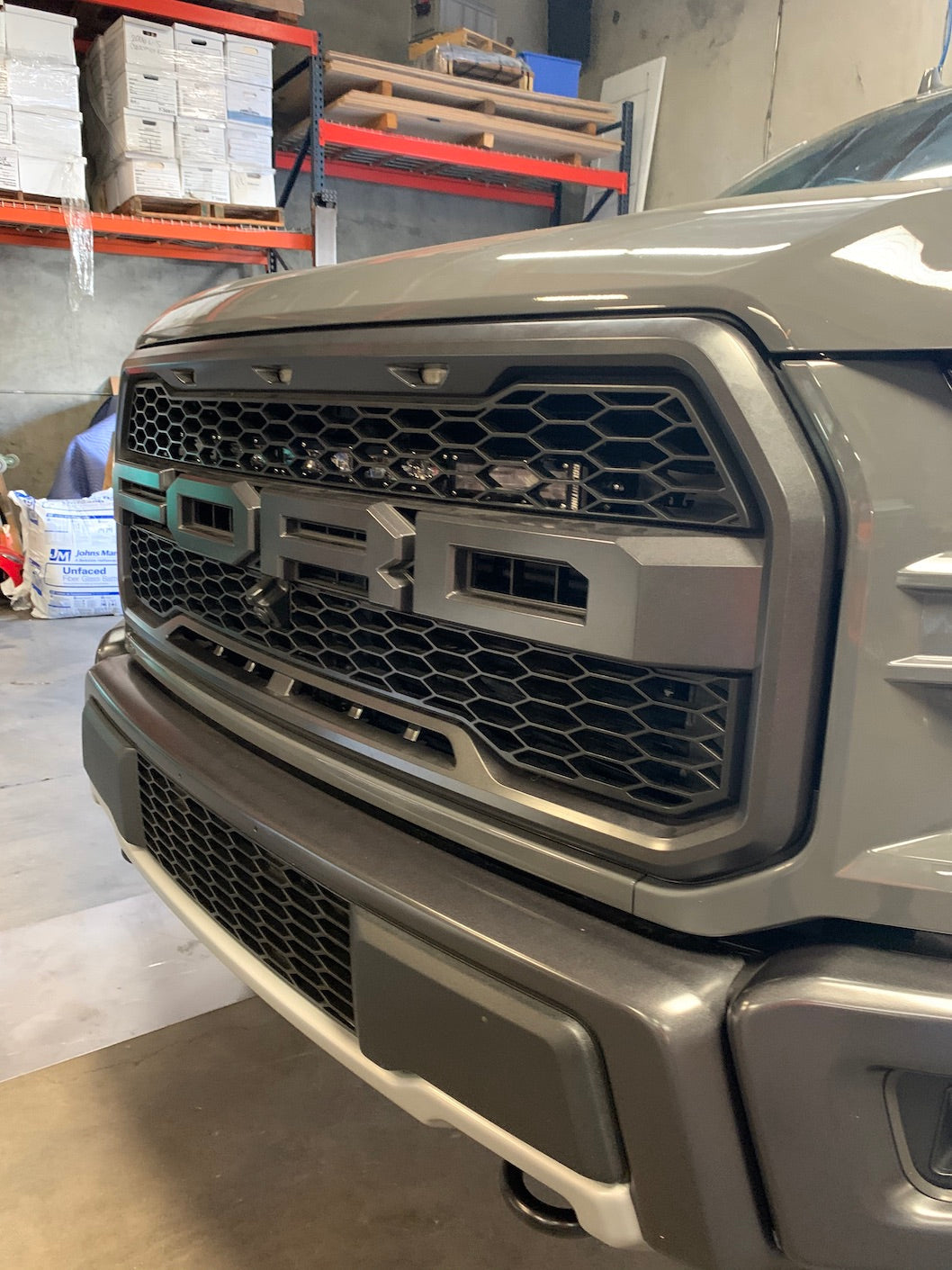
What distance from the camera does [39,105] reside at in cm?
442

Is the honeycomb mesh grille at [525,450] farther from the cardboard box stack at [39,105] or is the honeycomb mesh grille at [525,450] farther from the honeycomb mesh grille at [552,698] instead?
the cardboard box stack at [39,105]

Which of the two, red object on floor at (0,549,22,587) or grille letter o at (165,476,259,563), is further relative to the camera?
red object on floor at (0,549,22,587)

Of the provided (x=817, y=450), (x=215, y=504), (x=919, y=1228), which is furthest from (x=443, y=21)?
(x=919, y=1228)

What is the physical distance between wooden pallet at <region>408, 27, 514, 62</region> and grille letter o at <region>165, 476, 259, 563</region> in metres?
5.39

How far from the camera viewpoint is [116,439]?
5.76ft

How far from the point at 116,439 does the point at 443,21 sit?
5.64 meters

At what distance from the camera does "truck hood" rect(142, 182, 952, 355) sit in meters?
0.71

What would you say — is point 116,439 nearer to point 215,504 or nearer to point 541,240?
point 215,504

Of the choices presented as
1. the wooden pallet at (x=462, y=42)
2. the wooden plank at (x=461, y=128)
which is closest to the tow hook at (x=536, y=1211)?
the wooden plank at (x=461, y=128)

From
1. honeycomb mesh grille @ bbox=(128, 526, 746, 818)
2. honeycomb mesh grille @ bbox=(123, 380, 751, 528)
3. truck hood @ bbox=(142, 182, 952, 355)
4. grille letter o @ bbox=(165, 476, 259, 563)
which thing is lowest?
honeycomb mesh grille @ bbox=(128, 526, 746, 818)

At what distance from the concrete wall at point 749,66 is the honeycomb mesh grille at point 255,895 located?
506 centimetres

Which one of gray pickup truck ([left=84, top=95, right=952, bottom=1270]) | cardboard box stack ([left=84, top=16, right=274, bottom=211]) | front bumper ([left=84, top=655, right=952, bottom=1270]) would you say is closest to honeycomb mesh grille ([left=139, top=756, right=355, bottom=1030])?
gray pickup truck ([left=84, top=95, right=952, bottom=1270])

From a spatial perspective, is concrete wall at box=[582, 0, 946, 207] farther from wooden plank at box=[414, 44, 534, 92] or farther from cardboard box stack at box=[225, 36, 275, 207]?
cardboard box stack at box=[225, 36, 275, 207]

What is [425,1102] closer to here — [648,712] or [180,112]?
[648,712]
